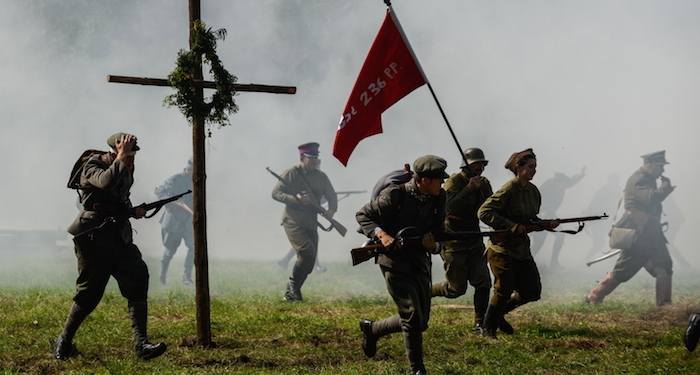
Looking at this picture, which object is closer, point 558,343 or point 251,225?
point 558,343

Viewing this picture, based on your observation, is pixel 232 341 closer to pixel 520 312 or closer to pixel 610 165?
pixel 520 312

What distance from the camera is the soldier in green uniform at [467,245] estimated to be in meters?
7.68

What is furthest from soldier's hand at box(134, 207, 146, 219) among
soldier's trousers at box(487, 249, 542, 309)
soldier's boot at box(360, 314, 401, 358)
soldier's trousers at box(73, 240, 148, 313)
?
soldier's trousers at box(487, 249, 542, 309)

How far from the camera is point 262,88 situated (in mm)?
6621

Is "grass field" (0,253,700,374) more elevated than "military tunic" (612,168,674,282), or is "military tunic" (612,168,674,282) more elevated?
"military tunic" (612,168,674,282)

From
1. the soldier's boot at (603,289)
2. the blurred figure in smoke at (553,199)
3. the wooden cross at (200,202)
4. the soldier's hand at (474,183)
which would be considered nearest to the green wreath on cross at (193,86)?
the wooden cross at (200,202)

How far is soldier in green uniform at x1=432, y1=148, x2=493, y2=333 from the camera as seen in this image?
25.2 feet

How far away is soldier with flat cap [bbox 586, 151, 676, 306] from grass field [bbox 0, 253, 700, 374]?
20.4 inches

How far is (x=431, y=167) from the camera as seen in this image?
532 cm

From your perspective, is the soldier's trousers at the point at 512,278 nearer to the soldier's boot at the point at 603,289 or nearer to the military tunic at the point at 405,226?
the military tunic at the point at 405,226

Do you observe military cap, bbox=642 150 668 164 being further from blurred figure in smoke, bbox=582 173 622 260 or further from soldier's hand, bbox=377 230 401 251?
blurred figure in smoke, bbox=582 173 622 260

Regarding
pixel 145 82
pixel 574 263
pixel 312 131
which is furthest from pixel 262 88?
pixel 312 131

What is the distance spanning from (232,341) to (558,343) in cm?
314

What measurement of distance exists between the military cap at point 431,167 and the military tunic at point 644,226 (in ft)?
21.9
